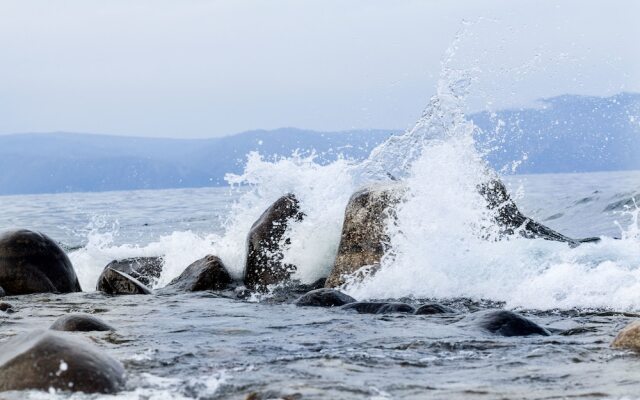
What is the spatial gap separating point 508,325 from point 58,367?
3187 mm

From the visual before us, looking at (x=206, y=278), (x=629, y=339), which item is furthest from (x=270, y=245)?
(x=629, y=339)

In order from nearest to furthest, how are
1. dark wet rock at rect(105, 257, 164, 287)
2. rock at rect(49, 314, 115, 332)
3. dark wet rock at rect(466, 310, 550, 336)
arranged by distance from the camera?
1. dark wet rock at rect(466, 310, 550, 336)
2. rock at rect(49, 314, 115, 332)
3. dark wet rock at rect(105, 257, 164, 287)

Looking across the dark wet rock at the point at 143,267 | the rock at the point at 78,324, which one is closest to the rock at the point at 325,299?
the rock at the point at 78,324

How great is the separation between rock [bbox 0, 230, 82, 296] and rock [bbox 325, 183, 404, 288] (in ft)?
10.2

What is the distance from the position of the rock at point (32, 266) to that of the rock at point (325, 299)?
11.1 ft

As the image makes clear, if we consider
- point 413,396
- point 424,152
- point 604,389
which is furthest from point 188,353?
point 424,152

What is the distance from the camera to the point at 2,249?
402 inches

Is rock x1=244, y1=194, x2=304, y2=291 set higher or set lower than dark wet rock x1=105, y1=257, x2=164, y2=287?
higher

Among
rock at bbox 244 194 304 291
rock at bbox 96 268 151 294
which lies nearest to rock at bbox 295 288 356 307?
rock at bbox 244 194 304 291

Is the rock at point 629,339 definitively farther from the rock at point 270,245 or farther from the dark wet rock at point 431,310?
the rock at point 270,245

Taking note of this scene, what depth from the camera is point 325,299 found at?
27.1 feet

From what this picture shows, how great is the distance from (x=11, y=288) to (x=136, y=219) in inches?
747

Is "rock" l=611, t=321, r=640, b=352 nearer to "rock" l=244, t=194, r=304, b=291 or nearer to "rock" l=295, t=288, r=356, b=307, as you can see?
"rock" l=295, t=288, r=356, b=307

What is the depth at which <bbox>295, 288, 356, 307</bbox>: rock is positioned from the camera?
8211 mm
